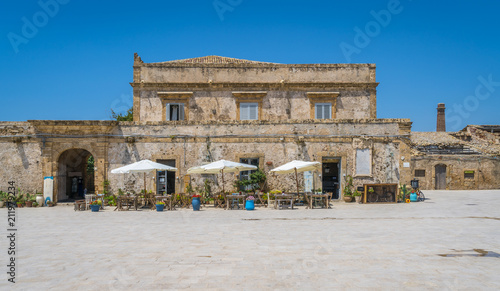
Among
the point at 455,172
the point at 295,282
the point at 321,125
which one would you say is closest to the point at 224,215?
the point at 321,125

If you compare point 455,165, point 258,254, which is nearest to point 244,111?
point 258,254

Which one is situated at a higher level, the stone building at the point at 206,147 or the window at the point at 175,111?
the window at the point at 175,111

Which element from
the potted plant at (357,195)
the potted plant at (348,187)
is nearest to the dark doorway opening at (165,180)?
the potted plant at (348,187)

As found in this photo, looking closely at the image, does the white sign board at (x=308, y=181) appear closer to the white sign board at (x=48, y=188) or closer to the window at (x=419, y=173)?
the white sign board at (x=48, y=188)

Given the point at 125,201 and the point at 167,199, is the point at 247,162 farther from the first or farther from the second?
the point at 125,201

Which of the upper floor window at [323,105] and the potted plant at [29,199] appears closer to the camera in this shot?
the potted plant at [29,199]

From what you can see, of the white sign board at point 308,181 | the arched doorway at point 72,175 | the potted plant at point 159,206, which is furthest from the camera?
the arched doorway at point 72,175

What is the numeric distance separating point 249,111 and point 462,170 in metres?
20.2

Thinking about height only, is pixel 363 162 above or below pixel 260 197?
above

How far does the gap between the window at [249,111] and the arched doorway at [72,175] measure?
982cm

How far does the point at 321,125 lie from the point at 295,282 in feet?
45.2

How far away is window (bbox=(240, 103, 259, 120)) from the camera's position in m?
23.5

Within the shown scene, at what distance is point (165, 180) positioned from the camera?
19297 mm

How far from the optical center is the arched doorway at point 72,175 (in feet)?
65.1
